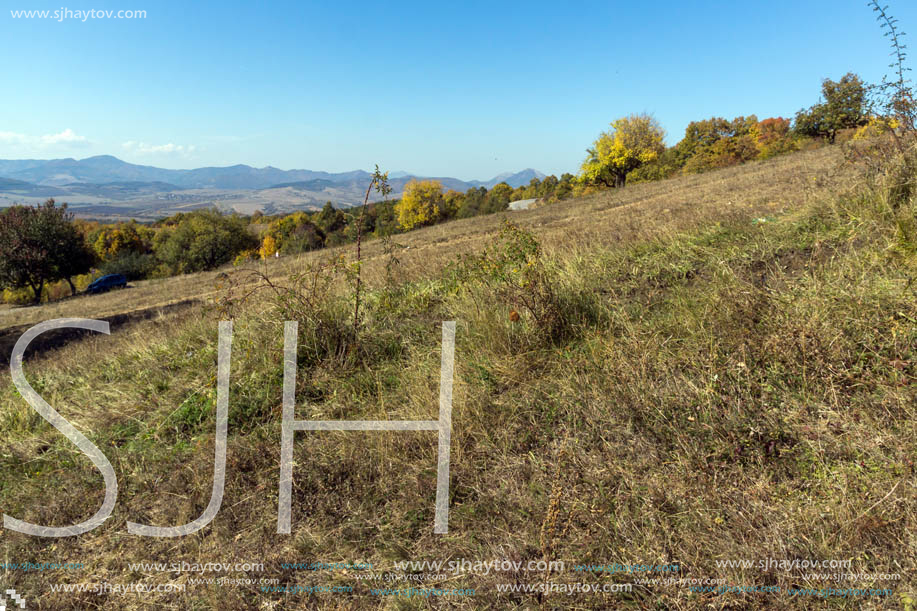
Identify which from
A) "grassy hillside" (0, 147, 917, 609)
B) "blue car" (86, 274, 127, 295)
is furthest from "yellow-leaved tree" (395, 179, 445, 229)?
"grassy hillside" (0, 147, 917, 609)

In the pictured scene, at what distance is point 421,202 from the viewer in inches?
3255

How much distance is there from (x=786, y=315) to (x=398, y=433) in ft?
8.30

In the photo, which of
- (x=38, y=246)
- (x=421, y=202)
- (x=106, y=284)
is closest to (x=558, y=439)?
(x=106, y=284)

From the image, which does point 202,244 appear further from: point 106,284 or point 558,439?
Answer: point 558,439

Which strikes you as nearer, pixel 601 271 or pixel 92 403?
pixel 92 403

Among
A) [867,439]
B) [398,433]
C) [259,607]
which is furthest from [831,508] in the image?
[259,607]

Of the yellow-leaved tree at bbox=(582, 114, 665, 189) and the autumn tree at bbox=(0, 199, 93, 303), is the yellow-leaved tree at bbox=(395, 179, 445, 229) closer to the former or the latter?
the yellow-leaved tree at bbox=(582, 114, 665, 189)

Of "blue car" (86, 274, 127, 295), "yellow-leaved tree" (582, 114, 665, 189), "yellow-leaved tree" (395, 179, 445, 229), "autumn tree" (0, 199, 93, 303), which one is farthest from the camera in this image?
"yellow-leaved tree" (395, 179, 445, 229)

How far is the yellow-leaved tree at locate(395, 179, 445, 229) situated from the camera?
76550mm

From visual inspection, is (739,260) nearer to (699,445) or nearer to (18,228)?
(699,445)

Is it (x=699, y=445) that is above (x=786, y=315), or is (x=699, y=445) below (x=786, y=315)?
below

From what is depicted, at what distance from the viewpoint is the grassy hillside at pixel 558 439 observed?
179 cm

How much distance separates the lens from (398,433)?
2725mm

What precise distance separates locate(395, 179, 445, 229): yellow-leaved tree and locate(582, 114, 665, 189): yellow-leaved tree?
1230 inches
